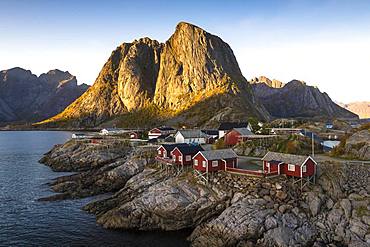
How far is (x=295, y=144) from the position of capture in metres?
57.0

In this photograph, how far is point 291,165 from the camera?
40000 mm

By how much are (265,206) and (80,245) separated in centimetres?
2040

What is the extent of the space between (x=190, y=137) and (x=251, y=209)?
48744 millimetres

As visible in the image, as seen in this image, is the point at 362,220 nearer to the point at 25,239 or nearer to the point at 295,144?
the point at 295,144

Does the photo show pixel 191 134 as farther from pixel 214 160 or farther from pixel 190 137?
pixel 214 160

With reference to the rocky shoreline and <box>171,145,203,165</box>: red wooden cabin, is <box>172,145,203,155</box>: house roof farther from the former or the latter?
the rocky shoreline

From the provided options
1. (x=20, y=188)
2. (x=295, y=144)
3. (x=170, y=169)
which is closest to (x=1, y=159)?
(x=20, y=188)

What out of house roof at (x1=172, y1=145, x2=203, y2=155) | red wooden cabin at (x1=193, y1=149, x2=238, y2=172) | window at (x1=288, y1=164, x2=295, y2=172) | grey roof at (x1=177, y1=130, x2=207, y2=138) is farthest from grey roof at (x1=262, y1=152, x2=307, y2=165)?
grey roof at (x1=177, y1=130, x2=207, y2=138)

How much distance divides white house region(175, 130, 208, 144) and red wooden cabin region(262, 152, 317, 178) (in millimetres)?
41376

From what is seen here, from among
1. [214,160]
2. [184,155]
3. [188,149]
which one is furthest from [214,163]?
[188,149]

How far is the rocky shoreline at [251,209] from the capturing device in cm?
3319

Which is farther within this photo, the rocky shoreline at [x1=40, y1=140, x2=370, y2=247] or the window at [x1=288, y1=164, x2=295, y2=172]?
the window at [x1=288, y1=164, x2=295, y2=172]

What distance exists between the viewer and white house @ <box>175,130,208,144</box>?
82.8 m

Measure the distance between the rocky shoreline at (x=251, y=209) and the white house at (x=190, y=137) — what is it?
32912 millimetres
